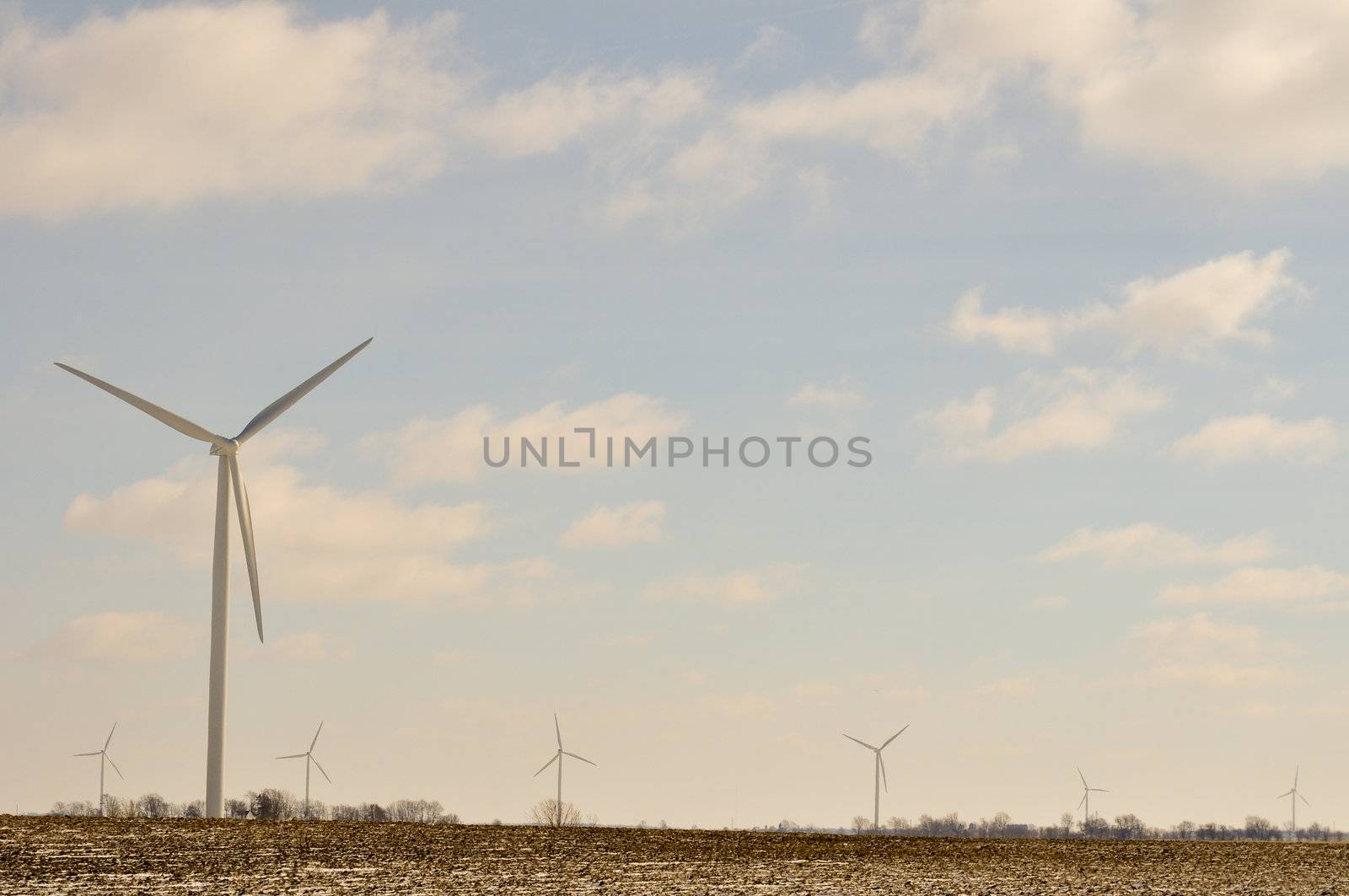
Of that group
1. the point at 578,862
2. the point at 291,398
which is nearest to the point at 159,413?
the point at 291,398

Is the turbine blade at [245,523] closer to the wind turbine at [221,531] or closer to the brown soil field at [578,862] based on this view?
the wind turbine at [221,531]

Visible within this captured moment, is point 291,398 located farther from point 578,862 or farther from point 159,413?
point 578,862

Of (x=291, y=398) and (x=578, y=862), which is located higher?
(x=291, y=398)

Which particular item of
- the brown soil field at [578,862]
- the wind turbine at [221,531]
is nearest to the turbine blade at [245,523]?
the wind turbine at [221,531]

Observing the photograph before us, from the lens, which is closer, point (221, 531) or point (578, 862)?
point (578, 862)

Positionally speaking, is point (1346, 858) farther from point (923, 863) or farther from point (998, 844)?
point (923, 863)

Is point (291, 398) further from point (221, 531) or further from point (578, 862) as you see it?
point (578, 862)

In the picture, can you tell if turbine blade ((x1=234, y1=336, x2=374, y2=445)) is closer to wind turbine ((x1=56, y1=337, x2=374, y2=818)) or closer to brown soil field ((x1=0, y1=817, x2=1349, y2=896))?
wind turbine ((x1=56, y1=337, x2=374, y2=818))
